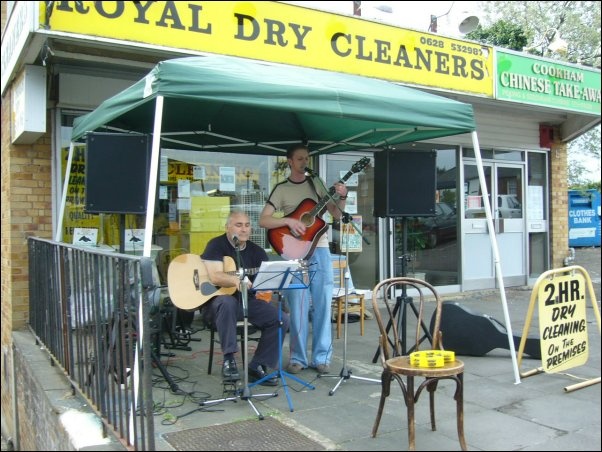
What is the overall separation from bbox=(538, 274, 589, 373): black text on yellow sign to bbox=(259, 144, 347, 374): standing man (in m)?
A: 1.64

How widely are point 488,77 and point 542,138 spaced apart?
3.02 meters

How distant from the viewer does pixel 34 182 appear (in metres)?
5.89

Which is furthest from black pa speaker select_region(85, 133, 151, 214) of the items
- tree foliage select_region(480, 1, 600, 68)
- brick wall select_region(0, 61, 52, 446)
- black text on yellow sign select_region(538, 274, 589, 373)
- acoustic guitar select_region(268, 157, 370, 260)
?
tree foliage select_region(480, 1, 600, 68)

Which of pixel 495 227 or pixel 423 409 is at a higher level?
Result: pixel 495 227

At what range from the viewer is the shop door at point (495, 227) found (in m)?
9.09

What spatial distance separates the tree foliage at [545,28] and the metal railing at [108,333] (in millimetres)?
5869

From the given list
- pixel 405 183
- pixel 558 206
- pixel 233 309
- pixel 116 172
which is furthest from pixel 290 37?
pixel 558 206

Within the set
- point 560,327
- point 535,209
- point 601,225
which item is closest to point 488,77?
point 535,209

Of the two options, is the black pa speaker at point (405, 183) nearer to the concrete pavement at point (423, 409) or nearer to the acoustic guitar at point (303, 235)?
the acoustic guitar at point (303, 235)

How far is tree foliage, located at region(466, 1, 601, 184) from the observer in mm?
7113

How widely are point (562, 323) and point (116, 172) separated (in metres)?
3.59

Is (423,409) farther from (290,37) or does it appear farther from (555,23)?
(555,23)

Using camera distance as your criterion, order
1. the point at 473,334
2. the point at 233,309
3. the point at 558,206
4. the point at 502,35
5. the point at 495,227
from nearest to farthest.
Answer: the point at 233,309
the point at 473,334
the point at 502,35
the point at 495,227
the point at 558,206

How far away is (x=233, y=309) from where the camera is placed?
4102mm
